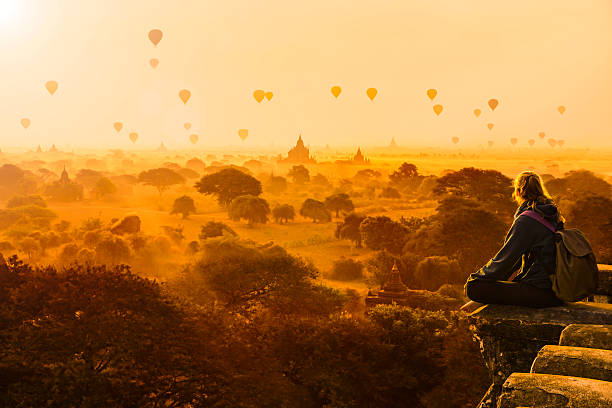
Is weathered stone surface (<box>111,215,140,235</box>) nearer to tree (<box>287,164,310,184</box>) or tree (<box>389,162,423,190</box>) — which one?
tree (<box>389,162,423,190</box>)

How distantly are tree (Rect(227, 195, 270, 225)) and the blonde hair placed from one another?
55.4m

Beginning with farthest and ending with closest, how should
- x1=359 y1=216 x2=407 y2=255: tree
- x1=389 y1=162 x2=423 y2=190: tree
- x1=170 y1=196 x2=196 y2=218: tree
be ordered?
x1=389 y1=162 x2=423 y2=190: tree
x1=170 y1=196 x2=196 y2=218: tree
x1=359 y1=216 x2=407 y2=255: tree

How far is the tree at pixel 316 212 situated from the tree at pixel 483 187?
14593mm

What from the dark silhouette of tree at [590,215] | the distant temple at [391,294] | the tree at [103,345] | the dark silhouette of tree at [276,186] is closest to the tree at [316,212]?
the dark silhouette of tree at [276,186]

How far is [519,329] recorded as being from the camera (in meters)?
6.30

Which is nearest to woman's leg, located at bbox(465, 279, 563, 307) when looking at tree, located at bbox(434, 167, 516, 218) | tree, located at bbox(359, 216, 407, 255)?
tree, located at bbox(359, 216, 407, 255)

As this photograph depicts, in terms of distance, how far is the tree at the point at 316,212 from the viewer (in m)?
66.0

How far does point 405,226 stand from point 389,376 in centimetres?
3035

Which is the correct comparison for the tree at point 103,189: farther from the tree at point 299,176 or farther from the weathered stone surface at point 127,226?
the tree at point 299,176

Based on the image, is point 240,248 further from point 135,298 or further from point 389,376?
point 389,376

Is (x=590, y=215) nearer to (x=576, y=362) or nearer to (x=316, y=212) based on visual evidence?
(x=316, y=212)

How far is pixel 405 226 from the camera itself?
4834 cm

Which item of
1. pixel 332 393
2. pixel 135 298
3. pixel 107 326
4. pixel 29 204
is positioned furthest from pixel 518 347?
pixel 29 204

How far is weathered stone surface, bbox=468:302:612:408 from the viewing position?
6.18 metres
